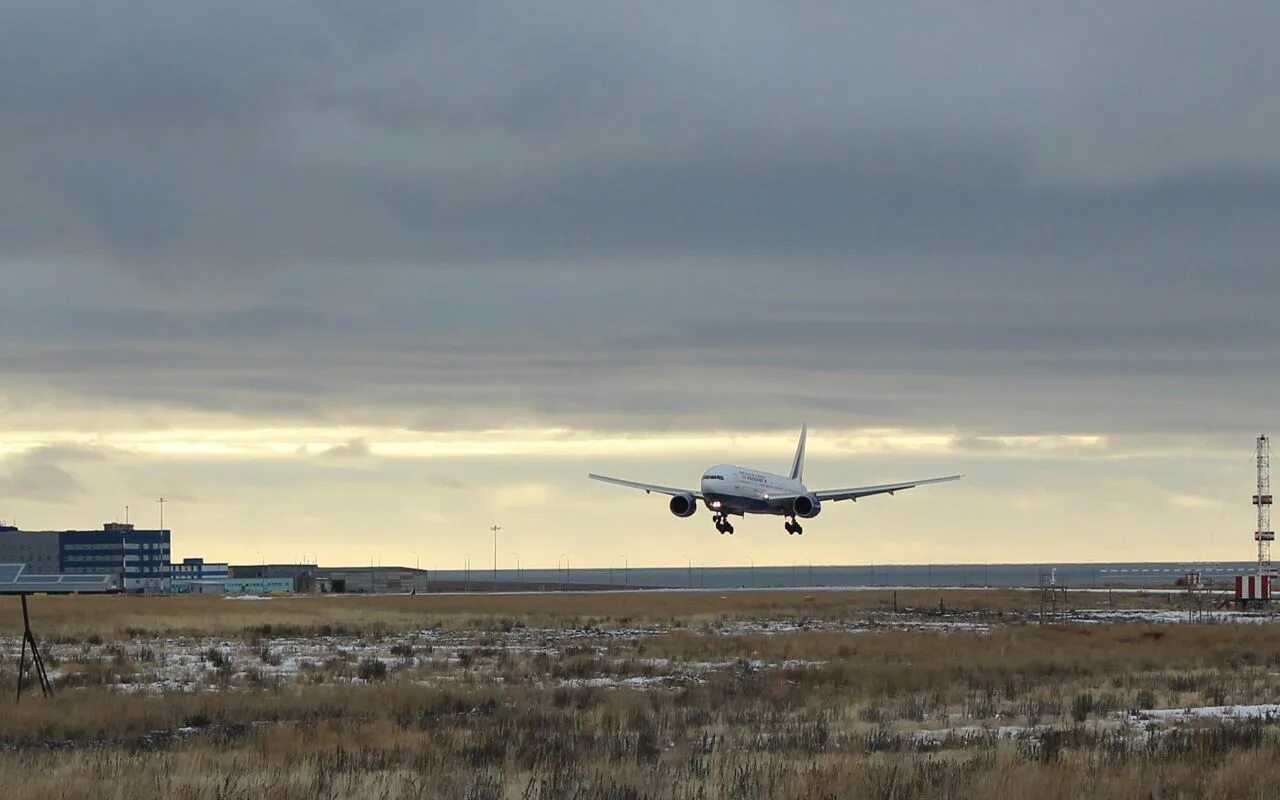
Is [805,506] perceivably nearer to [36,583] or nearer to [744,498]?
[744,498]

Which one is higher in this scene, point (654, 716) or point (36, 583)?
point (36, 583)

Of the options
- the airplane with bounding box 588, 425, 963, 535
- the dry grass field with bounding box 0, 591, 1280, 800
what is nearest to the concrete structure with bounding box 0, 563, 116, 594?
the dry grass field with bounding box 0, 591, 1280, 800

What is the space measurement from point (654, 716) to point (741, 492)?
76.6 metres

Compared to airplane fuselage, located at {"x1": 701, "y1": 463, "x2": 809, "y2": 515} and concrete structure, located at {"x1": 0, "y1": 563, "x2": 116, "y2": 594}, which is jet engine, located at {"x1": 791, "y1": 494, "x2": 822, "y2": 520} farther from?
concrete structure, located at {"x1": 0, "y1": 563, "x2": 116, "y2": 594}

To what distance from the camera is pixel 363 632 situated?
69500 mm

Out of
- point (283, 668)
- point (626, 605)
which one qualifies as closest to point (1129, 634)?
point (283, 668)

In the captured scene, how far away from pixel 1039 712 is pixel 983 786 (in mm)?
12403

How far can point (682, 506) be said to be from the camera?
355ft

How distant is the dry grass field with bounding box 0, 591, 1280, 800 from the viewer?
70.8 feet

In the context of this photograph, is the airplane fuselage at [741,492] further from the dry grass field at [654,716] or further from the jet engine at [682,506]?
the dry grass field at [654,716]

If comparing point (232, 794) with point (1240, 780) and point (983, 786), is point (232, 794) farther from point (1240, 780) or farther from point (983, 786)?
point (1240, 780)

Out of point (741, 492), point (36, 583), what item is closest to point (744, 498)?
point (741, 492)

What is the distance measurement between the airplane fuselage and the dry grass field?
41.3m

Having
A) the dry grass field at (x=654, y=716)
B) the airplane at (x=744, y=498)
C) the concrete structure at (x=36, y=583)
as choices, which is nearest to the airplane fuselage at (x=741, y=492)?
the airplane at (x=744, y=498)
